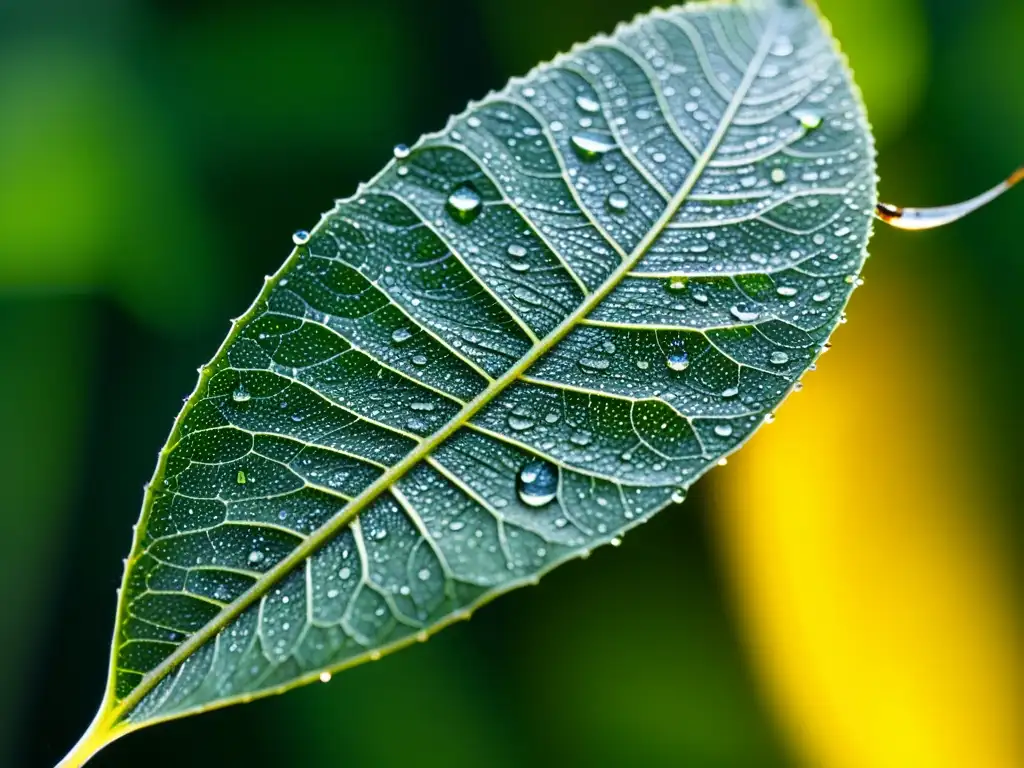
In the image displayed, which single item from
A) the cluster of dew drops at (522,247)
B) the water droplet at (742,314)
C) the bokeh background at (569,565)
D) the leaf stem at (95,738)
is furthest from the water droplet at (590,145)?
the bokeh background at (569,565)

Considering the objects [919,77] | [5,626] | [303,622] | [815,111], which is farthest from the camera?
[919,77]

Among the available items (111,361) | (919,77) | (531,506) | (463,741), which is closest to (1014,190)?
(919,77)

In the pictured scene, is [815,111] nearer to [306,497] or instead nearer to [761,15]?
[761,15]

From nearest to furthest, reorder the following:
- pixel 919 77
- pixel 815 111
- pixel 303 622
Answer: pixel 303 622
pixel 815 111
pixel 919 77

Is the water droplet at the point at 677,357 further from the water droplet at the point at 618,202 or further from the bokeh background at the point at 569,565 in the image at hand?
the bokeh background at the point at 569,565

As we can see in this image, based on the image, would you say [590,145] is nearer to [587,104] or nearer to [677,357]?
[587,104]

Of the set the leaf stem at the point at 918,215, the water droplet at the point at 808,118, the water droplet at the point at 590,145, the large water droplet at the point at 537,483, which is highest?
the water droplet at the point at 590,145

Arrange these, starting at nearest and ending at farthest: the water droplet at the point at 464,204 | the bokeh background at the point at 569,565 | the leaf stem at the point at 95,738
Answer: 1. the leaf stem at the point at 95,738
2. the water droplet at the point at 464,204
3. the bokeh background at the point at 569,565
